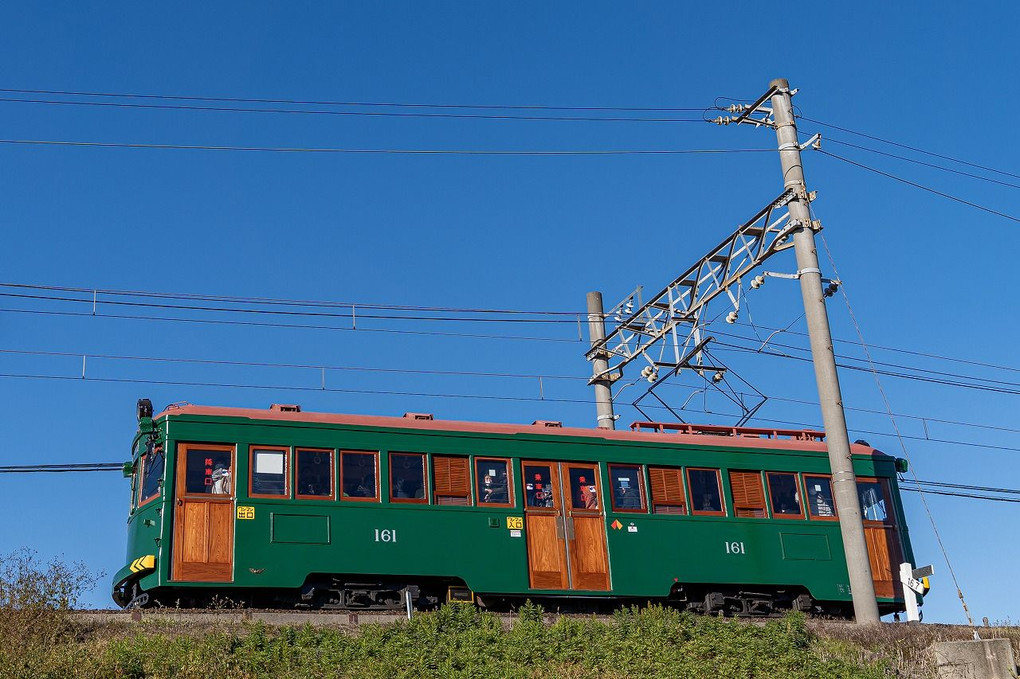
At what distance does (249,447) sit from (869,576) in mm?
10078

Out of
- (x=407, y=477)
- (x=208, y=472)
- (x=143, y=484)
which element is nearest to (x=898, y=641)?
(x=407, y=477)

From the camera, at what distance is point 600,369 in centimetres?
2698

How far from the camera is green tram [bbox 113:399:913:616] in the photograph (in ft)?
Answer: 62.2

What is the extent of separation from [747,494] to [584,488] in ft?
10.5

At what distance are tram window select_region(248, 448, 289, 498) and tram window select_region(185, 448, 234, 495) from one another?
0.37m

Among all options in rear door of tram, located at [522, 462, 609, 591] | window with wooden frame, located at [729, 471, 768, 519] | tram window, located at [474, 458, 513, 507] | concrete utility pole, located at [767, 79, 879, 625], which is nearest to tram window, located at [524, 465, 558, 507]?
rear door of tram, located at [522, 462, 609, 591]

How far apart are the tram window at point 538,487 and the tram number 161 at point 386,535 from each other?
93.3 inches

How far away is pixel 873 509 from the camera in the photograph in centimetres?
2339

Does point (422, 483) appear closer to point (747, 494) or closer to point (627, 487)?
point (627, 487)

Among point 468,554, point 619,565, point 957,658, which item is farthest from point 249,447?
point 957,658

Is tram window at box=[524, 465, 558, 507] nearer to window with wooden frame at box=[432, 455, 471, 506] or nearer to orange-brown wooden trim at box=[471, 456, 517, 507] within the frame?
orange-brown wooden trim at box=[471, 456, 517, 507]

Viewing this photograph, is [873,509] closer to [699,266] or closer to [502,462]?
[699,266]

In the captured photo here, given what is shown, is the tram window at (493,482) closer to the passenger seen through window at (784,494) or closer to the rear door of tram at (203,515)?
the rear door of tram at (203,515)

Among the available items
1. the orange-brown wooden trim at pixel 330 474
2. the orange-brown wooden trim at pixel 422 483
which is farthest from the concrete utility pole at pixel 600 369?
the orange-brown wooden trim at pixel 330 474
